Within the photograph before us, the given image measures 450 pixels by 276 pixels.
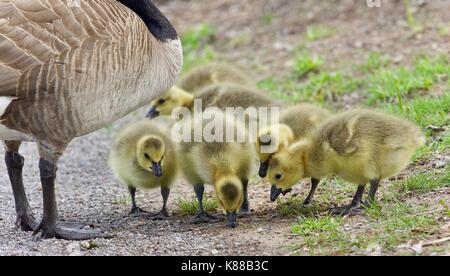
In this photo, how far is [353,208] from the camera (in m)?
6.29

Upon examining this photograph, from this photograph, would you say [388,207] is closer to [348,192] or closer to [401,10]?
[348,192]

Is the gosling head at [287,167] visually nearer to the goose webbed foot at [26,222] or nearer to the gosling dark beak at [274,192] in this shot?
the gosling dark beak at [274,192]

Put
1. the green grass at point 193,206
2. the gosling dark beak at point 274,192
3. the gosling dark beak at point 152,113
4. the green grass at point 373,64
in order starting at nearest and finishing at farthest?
the gosling dark beak at point 274,192 < the green grass at point 193,206 < the gosling dark beak at point 152,113 < the green grass at point 373,64

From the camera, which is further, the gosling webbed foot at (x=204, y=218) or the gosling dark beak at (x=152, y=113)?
the gosling dark beak at (x=152, y=113)

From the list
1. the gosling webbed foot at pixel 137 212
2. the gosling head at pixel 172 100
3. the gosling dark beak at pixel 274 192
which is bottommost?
the gosling webbed foot at pixel 137 212

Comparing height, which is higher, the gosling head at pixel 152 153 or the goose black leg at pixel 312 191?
the gosling head at pixel 152 153

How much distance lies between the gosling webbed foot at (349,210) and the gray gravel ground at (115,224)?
0.41 meters

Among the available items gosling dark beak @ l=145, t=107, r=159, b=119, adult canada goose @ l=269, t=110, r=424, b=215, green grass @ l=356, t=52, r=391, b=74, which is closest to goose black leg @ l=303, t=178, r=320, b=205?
adult canada goose @ l=269, t=110, r=424, b=215

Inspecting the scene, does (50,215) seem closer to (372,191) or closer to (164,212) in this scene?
(164,212)

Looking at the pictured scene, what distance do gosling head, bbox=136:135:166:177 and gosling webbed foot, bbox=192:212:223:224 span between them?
44 cm

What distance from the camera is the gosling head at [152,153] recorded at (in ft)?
21.6

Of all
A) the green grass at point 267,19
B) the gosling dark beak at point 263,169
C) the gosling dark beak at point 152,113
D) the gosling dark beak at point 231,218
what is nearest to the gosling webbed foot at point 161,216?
the gosling dark beak at point 231,218

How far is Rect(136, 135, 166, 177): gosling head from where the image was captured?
659cm
